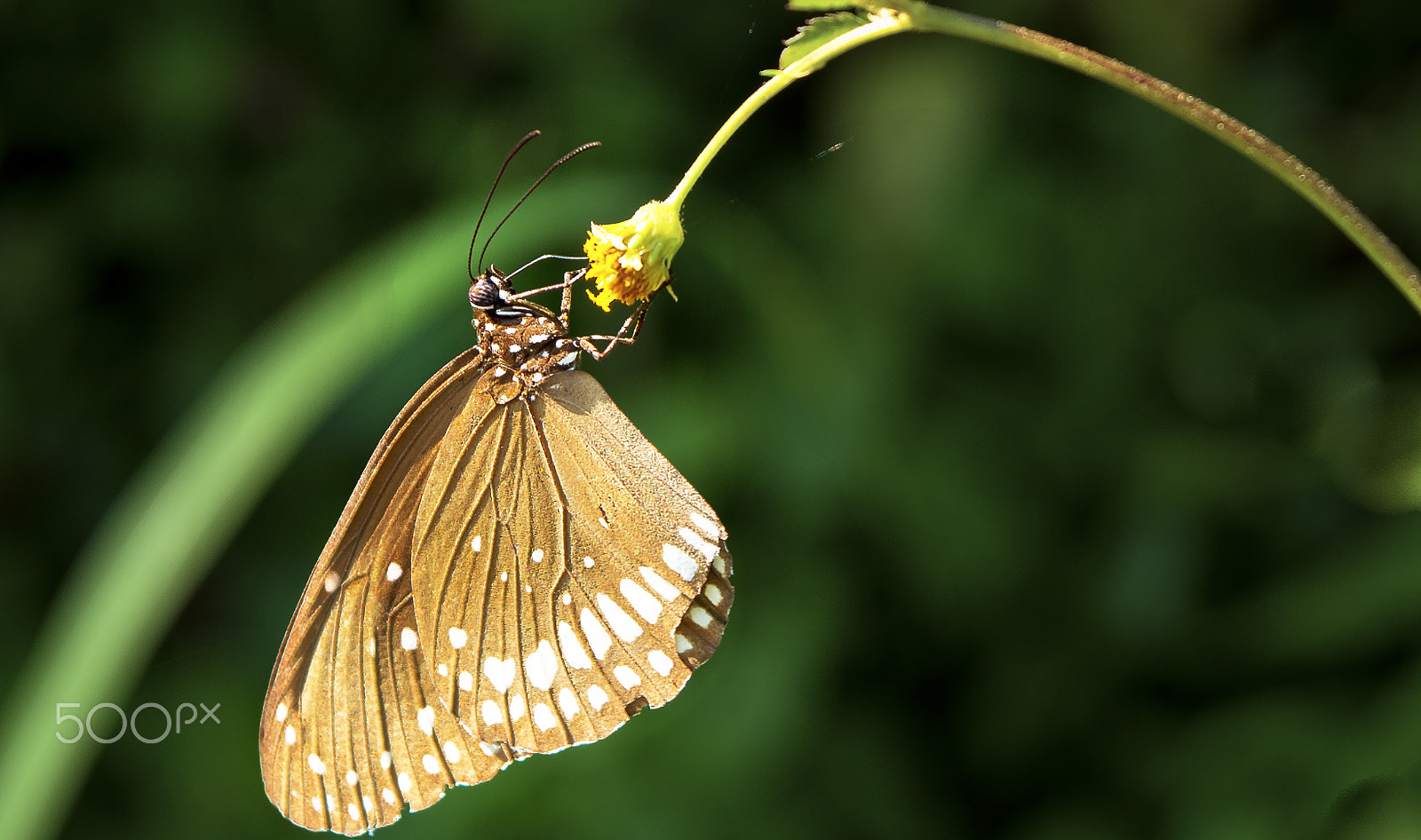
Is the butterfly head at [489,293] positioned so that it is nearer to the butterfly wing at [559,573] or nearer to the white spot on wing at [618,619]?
the butterfly wing at [559,573]

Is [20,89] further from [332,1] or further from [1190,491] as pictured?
[1190,491]

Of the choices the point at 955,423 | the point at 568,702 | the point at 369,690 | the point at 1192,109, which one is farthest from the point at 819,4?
the point at 955,423

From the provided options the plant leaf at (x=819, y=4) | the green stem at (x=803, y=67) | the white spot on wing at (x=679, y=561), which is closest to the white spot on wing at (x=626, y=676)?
the white spot on wing at (x=679, y=561)

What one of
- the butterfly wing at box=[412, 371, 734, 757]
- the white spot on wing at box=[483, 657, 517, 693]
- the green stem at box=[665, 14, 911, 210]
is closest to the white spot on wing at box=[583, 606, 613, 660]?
the butterfly wing at box=[412, 371, 734, 757]

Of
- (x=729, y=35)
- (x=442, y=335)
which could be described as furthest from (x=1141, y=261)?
(x=442, y=335)

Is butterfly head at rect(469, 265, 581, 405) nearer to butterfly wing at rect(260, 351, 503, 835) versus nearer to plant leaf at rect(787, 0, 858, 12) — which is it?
butterfly wing at rect(260, 351, 503, 835)

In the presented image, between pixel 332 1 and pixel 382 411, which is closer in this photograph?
pixel 382 411
